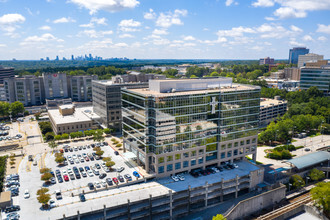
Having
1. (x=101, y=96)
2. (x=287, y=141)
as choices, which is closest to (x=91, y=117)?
(x=101, y=96)

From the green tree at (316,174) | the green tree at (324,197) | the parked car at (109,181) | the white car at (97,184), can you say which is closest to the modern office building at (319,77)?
the green tree at (316,174)

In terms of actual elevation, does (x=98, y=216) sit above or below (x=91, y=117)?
below

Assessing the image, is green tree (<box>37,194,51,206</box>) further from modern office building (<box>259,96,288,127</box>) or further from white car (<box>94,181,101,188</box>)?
modern office building (<box>259,96,288,127</box>)

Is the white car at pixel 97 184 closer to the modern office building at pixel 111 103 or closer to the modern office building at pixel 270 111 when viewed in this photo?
the modern office building at pixel 111 103

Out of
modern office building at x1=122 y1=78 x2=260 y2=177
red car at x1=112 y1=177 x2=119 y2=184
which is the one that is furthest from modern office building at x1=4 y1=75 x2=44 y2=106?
red car at x1=112 y1=177 x2=119 y2=184

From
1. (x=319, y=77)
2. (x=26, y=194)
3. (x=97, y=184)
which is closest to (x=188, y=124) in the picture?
(x=97, y=184)

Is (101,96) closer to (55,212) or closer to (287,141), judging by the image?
(55,212)

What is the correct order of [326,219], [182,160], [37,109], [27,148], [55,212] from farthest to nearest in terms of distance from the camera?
[37,109], [27,148], [182,160], [326,219], [55,212]

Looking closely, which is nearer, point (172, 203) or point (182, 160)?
point (172, 203)
